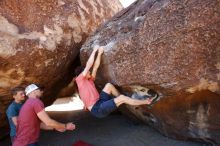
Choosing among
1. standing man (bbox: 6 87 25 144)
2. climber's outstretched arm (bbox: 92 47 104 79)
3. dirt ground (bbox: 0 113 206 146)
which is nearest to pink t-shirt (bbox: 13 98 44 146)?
standing man (bbox: 6 87 25 144)

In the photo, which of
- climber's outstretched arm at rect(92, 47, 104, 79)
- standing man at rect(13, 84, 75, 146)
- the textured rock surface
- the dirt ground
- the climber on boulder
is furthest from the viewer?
the dirt ground

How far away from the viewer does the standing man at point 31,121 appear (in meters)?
4.95

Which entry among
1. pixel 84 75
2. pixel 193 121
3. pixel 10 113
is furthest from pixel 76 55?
pixel 193 121

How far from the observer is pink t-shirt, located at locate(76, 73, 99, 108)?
5.43 meters

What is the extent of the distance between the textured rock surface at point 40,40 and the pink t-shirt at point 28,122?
113 cm

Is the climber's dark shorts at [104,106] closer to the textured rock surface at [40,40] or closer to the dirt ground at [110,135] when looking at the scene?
the dirt ground at [110,135]

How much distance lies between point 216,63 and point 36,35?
316 centimetres

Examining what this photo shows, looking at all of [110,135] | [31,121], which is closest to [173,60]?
[31,121]

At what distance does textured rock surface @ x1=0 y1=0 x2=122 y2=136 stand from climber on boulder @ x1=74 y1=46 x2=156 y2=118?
1.02 metres

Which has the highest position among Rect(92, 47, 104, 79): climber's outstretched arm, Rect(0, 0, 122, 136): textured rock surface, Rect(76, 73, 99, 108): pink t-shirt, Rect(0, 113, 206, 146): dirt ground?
Rect(0, 0, 122, 136): textured rock surface

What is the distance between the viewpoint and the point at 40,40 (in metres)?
6.12

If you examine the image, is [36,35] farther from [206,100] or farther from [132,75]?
[206,100]

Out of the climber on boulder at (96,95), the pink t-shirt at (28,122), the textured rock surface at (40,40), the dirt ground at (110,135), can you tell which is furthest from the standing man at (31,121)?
the dirt ground at (110,135)

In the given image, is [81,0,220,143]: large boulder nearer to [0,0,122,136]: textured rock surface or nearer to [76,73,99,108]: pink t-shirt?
[76,73,99,108]: pink t-shirt
